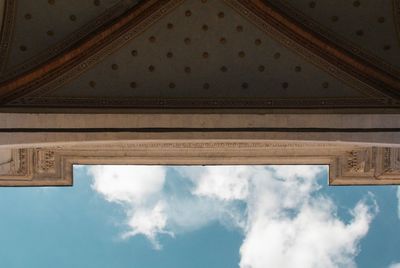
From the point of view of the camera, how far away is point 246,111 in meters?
9.42

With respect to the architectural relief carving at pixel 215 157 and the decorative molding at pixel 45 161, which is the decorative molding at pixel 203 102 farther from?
the decorative molding at pixel 45 161

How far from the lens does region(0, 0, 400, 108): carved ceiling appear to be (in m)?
9.73

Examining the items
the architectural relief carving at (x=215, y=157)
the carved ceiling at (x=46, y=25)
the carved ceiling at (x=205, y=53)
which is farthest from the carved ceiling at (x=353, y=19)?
the carved ceiling at (x=46, y=25)

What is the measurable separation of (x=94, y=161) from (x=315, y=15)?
5383 millimetres

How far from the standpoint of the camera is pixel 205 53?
404 inches

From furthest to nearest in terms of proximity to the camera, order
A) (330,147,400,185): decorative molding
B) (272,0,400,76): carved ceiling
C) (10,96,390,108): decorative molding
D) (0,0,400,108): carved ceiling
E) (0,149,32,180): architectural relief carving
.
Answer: (330,147,400,185): decorative molding, (0,149,32,180): architectural relief carving, (272,0,400,76): carved ceiling, (0,0,400,108): carved ceiling, (10,96,390,108): decorative molding

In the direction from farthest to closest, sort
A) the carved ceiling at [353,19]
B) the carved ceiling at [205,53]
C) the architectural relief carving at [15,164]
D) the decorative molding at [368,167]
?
the decorative molding at [368,167] < the architectural relief carving at [15,164] < the carved ceiling at [353,19] < the carved ceiling at [205,53]

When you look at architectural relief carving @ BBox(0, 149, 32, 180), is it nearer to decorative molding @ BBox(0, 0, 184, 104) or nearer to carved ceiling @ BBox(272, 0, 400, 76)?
decorative molding @ BBox(0, 0, 184, 104)

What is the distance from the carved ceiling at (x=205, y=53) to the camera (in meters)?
9.73

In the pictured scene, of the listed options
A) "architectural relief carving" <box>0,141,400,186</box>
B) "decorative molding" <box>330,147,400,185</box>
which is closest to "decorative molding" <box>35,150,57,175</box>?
"architectural relief carving" <box>0,141,400,186</box>

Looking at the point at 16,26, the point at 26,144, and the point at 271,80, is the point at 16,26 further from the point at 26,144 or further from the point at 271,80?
the point at 271,80

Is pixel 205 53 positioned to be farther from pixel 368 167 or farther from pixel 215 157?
pixel 368 167

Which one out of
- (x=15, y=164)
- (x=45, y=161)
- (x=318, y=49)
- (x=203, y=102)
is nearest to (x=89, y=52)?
(x=203, y=102)

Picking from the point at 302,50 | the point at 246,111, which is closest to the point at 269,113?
the point at 246,111
